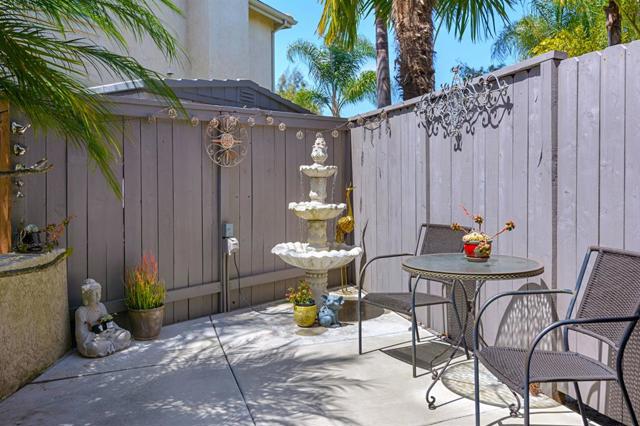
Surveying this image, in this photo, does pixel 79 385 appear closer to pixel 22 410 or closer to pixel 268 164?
pixel 22 410

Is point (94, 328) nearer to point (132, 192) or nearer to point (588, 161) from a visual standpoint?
point (132, 192)

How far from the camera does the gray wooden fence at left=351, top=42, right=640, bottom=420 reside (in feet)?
7.57

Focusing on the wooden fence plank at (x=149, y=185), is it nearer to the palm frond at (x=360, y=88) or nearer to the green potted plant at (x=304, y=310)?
the green potted plant at (x=304, y=310)

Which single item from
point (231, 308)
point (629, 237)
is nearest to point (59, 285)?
point (231, 308)

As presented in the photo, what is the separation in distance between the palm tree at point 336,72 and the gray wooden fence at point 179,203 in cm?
1227

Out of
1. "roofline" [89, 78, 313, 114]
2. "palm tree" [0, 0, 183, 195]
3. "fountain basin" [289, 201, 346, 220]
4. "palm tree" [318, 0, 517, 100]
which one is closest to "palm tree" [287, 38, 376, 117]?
"roofline" [89, 78, 313, 114]

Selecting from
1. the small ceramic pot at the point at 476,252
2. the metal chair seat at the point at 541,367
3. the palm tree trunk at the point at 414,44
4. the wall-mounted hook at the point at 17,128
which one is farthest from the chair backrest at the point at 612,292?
the wall-mounted hook at the point at 17,128

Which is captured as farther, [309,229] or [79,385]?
[309,229]

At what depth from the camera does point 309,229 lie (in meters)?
4.55

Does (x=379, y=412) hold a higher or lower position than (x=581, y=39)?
lower

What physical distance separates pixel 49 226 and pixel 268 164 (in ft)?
7.00

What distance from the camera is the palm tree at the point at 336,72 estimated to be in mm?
16906

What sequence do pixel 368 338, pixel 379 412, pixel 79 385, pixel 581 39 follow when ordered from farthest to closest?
pixel 581 39 < pixel 368 338 < pixel 79 385 < pixel 379 412

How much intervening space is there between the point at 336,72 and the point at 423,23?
1259 cm
